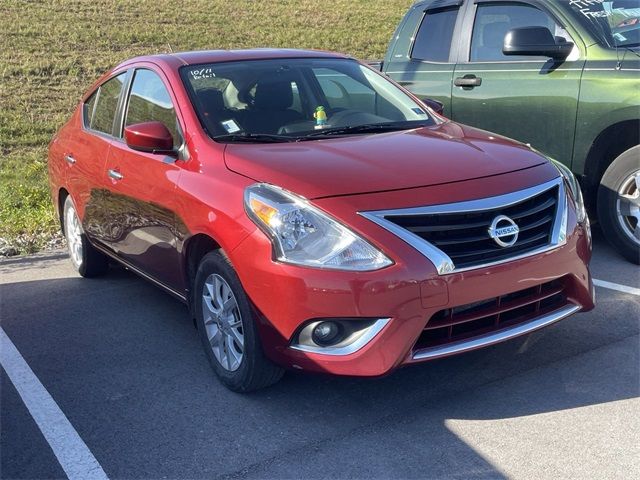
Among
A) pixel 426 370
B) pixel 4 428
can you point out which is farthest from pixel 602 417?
pixel 4 428

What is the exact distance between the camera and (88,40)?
23.6 meters

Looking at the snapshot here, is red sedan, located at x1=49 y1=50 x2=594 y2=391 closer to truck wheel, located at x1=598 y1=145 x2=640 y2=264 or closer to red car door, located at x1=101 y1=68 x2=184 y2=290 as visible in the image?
red car door, located at x1=101 y1=68 x2=184 y2=290

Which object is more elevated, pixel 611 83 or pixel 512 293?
pixel 611 83

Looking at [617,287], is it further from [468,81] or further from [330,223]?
[330,223]

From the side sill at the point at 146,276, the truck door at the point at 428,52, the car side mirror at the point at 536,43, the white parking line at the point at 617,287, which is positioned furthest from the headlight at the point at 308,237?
the truck door at the point at 428,52

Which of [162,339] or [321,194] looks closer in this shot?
[321,194]

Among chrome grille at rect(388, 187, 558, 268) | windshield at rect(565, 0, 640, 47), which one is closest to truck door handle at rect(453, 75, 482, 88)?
windshield at rect(565, 0, 640, 47)

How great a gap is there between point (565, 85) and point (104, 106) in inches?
129

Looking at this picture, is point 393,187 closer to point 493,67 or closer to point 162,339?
point 162,339

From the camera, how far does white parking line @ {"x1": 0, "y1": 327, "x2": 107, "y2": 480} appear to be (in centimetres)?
350

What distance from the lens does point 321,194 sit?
3668mm

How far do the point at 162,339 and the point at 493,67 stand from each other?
11.3 ft

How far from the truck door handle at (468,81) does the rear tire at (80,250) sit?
123 inches

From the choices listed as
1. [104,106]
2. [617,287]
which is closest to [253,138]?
[104,106]
